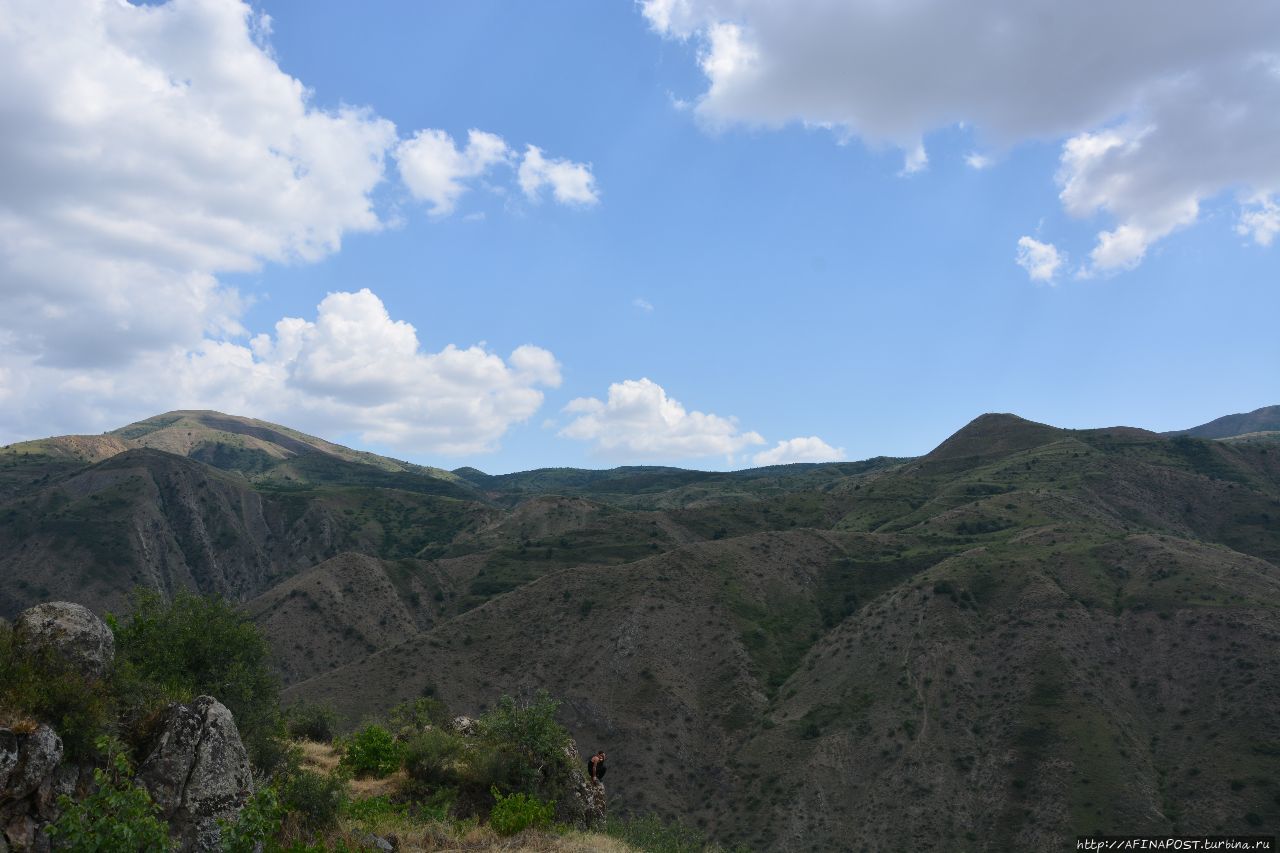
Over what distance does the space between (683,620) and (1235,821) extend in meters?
54.4

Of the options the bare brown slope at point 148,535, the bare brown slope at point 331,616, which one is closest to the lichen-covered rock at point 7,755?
the bare brown slope at point 331,616

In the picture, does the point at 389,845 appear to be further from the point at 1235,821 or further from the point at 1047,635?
the point at 1047,635

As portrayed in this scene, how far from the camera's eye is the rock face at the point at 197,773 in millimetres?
12086

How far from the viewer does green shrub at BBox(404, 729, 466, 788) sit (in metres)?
22.2

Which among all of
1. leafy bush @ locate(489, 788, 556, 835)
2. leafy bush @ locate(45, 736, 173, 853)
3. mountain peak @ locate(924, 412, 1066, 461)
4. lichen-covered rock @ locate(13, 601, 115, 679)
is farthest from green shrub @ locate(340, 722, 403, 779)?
mountain peak @ locate(924, 412, 1066, 461)

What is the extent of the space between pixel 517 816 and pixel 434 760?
20.6 feet

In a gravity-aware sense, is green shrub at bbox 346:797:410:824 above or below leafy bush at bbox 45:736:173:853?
below

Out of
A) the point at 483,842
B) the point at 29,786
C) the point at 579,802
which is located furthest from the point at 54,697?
the point at 579,802

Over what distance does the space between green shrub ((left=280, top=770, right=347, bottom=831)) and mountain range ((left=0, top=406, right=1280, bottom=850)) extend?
55858 millimetres

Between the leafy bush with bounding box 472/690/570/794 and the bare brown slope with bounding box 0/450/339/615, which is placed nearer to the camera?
the leafy bush with bounding box 472/690/570/794

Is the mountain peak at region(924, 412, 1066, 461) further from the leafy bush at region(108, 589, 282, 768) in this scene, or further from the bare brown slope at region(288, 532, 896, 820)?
the leafy bush at region(108, 589, 282, 768)

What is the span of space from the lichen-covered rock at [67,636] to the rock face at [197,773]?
1709 mm

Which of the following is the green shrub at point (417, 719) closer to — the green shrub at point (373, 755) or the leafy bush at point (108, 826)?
the green shrub at point (373, 755)

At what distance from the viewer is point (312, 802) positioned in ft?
51.6
